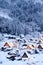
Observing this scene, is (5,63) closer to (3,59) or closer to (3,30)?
(3,59)


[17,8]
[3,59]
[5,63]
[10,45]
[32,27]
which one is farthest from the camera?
[17,8]

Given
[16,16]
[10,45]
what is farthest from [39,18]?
[10,45]

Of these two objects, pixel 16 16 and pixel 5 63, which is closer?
pixel 5 63

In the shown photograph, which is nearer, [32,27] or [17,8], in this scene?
[32,27]

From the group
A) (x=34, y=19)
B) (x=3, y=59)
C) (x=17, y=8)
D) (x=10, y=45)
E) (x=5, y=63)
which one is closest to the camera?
(x=5, y=63)

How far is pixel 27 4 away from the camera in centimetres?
7931

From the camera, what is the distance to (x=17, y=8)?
7706 centimetres

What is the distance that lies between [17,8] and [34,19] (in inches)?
334

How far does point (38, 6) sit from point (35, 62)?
5740 cm

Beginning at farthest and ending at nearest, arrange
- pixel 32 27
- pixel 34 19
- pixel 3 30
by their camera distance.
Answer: pixel 34 19 < pixel 32 27 < pixel 3 30

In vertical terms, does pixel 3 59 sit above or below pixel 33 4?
below

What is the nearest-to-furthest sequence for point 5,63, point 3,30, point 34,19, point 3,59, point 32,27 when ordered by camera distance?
point 5,63
point 3,59
point 3,30
point 32,27
point 34,19

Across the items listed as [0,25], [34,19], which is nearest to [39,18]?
[34,19]

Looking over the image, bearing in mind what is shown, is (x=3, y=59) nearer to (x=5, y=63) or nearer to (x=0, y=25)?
(x=5, y=63)
